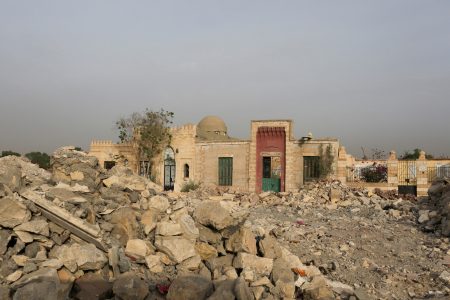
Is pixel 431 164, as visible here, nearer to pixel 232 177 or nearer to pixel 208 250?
pixel 232 177

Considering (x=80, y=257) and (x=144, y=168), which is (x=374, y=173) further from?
(x=80, y=257)

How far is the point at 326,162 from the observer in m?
21.5

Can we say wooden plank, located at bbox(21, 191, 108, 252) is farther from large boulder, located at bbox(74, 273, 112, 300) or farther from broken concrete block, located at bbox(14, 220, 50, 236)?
large boulder, located at bbox(74, 273, 112, 300)

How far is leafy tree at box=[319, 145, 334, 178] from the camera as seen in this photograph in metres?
21.4

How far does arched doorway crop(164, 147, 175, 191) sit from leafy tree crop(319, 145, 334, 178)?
9433mm

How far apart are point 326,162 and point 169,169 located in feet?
33.1

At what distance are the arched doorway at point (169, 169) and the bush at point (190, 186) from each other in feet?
5.06

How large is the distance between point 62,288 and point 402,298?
18.6 feet

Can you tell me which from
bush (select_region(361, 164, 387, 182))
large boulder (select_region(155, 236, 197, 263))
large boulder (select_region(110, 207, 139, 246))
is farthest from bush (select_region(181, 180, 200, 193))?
large boulder (select_region(155, 236, 197, 263))

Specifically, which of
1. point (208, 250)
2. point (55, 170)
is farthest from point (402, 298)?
point (55, 170)

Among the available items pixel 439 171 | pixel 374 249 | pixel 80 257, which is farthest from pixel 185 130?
pixel 80 257

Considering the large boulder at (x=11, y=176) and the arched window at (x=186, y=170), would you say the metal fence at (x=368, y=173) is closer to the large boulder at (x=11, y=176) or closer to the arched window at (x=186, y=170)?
the arched window at (x=186, y=170)

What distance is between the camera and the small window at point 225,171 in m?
24.0

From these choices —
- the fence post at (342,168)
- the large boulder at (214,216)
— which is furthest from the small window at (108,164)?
the large boulder at (214,216)
